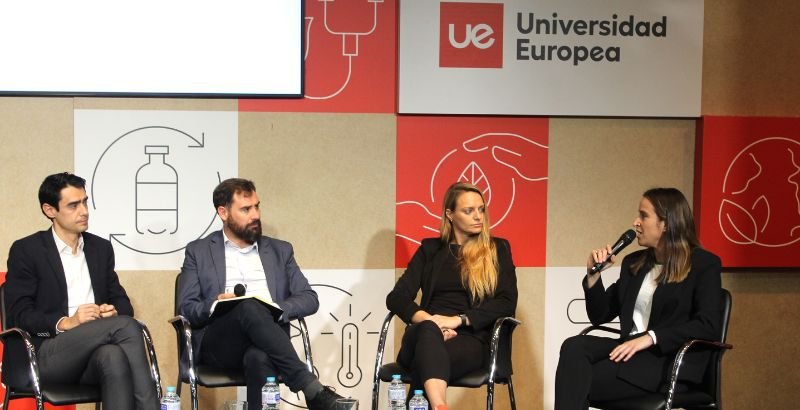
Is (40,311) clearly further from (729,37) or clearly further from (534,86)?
(729,37)

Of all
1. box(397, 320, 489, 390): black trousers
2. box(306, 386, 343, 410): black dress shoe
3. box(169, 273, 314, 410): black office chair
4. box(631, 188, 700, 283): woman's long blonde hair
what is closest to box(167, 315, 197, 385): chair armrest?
box(169, 273, 314, 410): black office chair

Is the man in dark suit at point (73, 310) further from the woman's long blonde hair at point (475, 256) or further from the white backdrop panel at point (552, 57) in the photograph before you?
the white backdrop panel at point (552, 57)

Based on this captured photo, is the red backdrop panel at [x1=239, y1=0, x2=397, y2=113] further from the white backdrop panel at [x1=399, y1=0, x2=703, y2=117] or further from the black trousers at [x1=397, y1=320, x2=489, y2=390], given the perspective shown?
the black trousers at [x1=397, y1=320, x2=489, y2=390]

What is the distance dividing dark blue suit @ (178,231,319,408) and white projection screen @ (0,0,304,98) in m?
0.97

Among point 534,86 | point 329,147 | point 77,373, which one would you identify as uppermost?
point 534,86

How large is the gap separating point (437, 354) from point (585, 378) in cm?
64

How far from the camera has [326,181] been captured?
531 cm

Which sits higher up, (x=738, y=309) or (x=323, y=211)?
(x=323, y=211)

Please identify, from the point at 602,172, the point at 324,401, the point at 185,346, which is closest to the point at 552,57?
the point at 602,172

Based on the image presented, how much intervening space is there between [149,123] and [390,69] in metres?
1.33

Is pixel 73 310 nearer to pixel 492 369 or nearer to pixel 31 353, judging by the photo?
pixel 31 353

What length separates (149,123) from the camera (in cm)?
518

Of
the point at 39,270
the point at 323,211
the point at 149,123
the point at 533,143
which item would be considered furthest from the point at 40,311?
the point at 533,143

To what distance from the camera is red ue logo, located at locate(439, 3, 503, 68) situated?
5.29m
